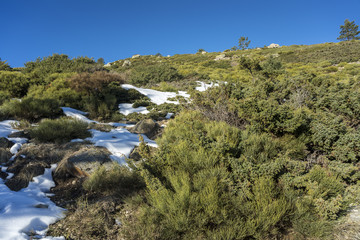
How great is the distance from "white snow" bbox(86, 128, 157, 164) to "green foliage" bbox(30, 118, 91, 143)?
0.36 metres

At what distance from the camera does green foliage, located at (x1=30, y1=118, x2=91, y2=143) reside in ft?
13.4

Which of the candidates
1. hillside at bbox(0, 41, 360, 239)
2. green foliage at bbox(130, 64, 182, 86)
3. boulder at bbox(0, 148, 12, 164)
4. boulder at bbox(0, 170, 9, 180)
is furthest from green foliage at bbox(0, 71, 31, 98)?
green foliage at bbox(130, 64, 182, 86)

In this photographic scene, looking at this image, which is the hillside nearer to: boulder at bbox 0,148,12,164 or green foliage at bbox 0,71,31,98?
boulder at bbox 0,148,12,164

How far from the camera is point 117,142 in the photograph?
13.6ft

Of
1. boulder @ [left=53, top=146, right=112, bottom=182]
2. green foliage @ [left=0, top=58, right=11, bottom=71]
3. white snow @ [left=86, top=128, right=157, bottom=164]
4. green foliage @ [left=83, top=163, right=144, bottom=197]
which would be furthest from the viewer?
green foliage @ [left=0, top=58, right=11, bottom=71]

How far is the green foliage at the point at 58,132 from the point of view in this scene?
4.10m

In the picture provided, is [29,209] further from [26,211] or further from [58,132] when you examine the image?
[58,132]

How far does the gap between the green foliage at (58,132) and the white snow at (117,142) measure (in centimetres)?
36

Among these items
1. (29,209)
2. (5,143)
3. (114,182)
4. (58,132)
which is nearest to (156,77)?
(58,132)

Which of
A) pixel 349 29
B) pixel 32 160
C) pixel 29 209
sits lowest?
pixel 29 209

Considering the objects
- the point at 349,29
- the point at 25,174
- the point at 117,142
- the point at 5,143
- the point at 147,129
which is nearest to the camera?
the point at 25,174

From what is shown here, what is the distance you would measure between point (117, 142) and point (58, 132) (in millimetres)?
1449

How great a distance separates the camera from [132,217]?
200 centimetres

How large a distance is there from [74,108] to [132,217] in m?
7.08
